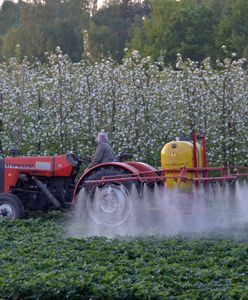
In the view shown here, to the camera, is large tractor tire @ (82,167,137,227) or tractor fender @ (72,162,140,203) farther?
tractor fender @ (72,162,140,203)

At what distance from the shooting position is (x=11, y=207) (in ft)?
49.5

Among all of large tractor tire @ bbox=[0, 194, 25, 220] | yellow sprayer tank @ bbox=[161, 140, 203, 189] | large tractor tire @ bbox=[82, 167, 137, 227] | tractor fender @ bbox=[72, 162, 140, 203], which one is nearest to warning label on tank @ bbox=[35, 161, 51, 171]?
large tractor tire @ bbox=[0, 194, 25, 220]

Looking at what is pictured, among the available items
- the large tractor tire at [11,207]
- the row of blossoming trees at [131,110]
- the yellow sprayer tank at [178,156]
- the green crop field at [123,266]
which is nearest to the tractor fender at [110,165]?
the yellow sprayer tank at [178,156]

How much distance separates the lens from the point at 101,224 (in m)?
14.0

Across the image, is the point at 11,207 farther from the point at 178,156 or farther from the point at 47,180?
the point at 178,156

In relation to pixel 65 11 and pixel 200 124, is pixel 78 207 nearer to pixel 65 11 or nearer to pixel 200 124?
pixel 200 124

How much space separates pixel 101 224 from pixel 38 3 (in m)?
57.6

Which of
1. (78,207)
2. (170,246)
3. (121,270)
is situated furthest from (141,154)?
(121,270)

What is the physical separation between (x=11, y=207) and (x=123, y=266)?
5725 mm

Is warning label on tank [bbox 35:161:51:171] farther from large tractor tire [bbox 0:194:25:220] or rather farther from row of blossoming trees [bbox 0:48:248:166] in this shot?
row of blossoming trees [bbox 0:48:248:166]

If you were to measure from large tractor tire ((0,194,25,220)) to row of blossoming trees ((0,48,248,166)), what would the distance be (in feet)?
23.9

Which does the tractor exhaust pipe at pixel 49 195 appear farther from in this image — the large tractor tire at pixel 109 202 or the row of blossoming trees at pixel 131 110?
the row of blossoming trees at pixel 131 110

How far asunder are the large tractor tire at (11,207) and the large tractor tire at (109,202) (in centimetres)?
141

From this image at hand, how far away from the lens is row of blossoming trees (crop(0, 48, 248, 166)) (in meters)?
22.2
